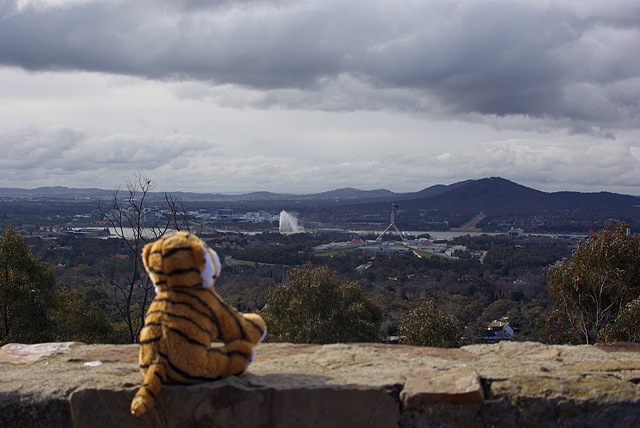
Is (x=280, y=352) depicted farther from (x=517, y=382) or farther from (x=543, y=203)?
(x=543, y=203)

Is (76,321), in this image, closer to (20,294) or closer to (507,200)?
(20,294)

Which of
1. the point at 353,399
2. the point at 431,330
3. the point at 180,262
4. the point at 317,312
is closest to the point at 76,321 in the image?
the point at 317,312

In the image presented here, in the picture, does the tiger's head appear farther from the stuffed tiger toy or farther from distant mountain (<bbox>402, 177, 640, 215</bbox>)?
distant mountain (<bbox>402, 177, 640, 215</bbox>)

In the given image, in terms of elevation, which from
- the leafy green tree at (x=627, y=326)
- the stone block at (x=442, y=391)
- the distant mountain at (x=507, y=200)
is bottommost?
the leafy green tree at (x=627, y=326)

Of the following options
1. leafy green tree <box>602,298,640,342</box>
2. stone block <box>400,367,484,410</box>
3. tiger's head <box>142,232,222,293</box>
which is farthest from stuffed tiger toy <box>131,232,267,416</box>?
leafy green tree <box>602,298,640,342</box>

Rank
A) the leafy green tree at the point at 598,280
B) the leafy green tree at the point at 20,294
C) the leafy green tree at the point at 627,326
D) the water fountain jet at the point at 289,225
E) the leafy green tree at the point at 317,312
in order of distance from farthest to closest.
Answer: the water fountain jet at the point at 289,225 < the leafy green tree at the point at 317,312 < the leafy green tree at the point at 20,294 < the leafy green tree at the point at 598,280 < the leafy green tree at the point at 627,326

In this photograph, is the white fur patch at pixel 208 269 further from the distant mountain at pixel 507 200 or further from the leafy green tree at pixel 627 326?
the distant mountain at pixel 507 200

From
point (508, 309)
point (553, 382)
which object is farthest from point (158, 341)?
point (508, 309)

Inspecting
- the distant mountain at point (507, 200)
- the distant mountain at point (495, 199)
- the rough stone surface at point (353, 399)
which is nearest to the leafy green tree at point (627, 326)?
the rough stone surface at point (353, 399)
